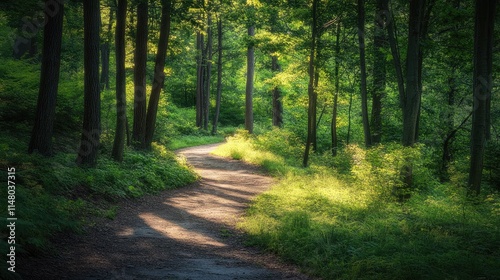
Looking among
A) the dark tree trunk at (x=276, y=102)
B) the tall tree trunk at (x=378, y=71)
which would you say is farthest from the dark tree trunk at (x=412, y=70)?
the dark tree trunk at (x=276, y=102)

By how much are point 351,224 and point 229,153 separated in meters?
15.7

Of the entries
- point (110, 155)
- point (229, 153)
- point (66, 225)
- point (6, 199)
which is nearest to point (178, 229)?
point (66, 225)

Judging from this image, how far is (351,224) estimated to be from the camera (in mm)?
8172

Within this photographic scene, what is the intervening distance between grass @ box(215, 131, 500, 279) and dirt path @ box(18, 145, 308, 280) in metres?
0.60

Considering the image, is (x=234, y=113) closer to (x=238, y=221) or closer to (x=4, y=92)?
(x=4, y=92)

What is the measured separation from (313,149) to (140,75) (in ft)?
35.0

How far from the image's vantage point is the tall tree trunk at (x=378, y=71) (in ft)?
48.1

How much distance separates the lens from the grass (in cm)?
580

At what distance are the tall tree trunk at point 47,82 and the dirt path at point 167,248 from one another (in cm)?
307

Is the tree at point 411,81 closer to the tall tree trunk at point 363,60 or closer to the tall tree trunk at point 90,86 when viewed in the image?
the tall tree trunk at point 363,60

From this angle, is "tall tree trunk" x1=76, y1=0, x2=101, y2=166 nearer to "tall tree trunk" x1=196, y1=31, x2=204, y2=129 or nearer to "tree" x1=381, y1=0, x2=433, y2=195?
"tree" x1=381, y1=0, x2=433, y2=195

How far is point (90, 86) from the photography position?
1213cm

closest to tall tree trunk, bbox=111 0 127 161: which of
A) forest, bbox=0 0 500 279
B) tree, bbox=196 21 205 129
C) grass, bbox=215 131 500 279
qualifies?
forest, bbox=0 0 500 279

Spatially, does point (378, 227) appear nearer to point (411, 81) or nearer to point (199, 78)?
point (411, 81)
